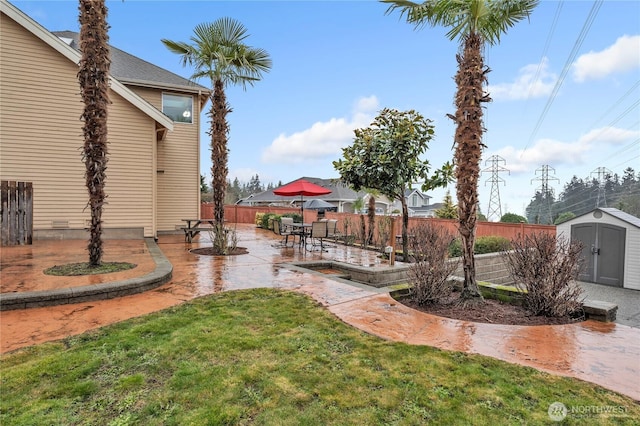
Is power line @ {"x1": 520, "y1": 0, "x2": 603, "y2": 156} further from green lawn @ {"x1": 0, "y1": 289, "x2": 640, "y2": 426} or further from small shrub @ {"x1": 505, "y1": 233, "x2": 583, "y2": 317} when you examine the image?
green lawn @ {"x1": 0, "y1": 289, "x2": 640, "y2": 426}

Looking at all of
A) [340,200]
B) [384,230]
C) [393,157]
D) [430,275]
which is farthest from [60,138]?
[340,200]

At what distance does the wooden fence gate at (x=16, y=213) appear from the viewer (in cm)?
919

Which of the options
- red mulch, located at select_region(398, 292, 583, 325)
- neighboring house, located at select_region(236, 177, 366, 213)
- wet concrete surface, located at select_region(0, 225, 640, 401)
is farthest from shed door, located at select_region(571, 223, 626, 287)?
neighboring house, located at select_region(236, 177, 366, 213)

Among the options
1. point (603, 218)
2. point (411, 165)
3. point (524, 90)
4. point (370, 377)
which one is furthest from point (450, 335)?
point (524, 90)

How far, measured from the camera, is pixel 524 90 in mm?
23469

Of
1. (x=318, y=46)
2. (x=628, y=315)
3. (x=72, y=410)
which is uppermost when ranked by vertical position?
(x=318, y=46)

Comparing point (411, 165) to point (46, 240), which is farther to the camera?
point (46, 240)

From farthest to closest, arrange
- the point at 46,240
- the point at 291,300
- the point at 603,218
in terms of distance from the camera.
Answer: the point at 603,218, the point at 46,240, the point at 291,300

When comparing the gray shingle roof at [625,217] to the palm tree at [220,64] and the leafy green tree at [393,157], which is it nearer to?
the leafy green tree at [393,157]

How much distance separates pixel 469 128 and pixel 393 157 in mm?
4278

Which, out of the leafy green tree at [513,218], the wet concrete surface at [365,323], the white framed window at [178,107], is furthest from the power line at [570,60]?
the white framed window at [178,107]

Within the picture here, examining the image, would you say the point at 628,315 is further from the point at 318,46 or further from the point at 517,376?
the point at 318,46

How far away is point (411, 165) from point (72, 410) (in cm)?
865

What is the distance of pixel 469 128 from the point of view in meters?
4.91
